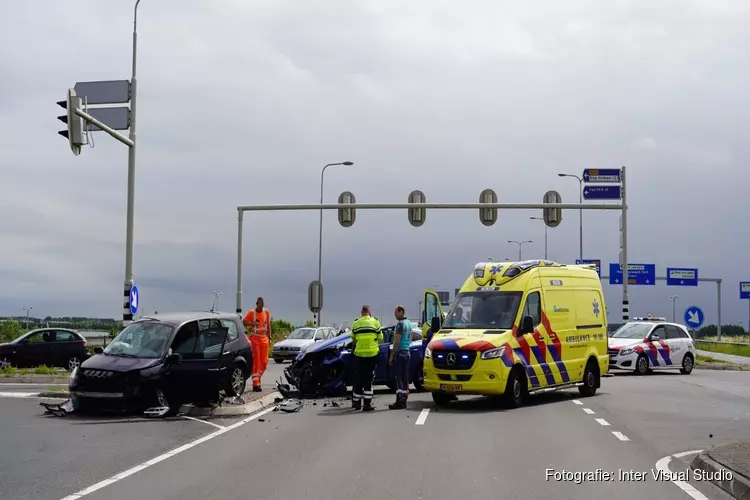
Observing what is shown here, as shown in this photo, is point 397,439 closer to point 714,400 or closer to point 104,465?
point 104,465

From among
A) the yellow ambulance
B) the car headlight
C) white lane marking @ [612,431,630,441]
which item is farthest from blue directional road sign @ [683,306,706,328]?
white lane marking @ [612,431,630,441]

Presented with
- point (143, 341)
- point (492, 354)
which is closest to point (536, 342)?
point (492, 354)

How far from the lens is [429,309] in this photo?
19.0 m

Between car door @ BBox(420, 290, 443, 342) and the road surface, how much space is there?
215cm

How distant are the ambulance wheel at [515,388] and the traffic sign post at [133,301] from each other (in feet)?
32.5

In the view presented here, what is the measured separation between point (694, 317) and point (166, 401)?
28.2m

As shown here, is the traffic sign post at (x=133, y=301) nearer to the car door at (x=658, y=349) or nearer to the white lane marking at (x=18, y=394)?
the white lane marking at (x=18, y=394)

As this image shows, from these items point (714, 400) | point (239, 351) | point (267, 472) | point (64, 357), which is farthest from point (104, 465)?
point (64, 357)

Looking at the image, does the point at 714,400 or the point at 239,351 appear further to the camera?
the point at 714,400

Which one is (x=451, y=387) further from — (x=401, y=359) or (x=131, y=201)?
(x=131, y=201)

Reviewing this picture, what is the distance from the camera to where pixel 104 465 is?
9742mm

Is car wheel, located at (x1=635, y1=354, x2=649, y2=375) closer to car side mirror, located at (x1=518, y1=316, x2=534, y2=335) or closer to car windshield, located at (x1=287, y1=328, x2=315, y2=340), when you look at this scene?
car side mirror, located at (x1=518, y1=316, x2=534, y2=335)

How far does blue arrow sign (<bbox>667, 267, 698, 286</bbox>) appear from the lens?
6325 cm

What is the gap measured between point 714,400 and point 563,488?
11.1 meters
